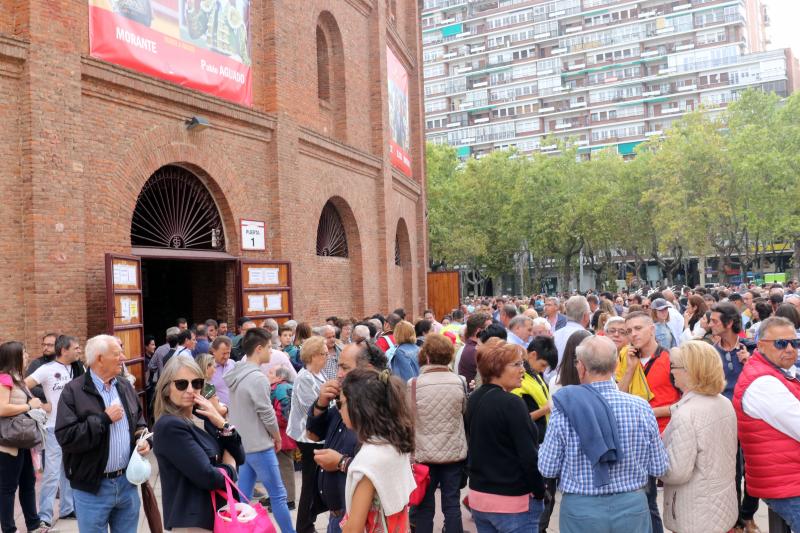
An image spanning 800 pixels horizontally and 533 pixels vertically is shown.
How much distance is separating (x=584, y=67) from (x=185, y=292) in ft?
223

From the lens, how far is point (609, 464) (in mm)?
3916

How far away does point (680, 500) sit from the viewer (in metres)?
4.32

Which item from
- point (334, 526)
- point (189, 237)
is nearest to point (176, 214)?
point (189, 237)

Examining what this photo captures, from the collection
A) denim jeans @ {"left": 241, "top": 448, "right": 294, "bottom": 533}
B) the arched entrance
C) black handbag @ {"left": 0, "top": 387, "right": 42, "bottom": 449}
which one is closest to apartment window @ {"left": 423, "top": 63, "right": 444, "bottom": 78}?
the arched entrance

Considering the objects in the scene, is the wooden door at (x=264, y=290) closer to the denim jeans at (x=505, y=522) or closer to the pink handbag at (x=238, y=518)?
the denim jeans at (x=505, y=522)

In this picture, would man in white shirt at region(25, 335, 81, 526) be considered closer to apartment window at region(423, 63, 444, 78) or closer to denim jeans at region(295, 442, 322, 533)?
denim jeans at region(295, 442, 322, 533)

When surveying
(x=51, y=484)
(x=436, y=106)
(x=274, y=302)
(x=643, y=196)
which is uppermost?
(x=436, y=106)

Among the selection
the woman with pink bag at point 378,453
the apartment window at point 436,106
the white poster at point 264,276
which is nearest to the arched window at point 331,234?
the white poster at point 264,276

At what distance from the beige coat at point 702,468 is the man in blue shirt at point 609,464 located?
8.9 inches

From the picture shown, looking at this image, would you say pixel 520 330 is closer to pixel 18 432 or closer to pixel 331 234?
pixel 18 432

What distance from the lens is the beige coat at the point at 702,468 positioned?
13.9 ft

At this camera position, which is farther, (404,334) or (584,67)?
(584,67)

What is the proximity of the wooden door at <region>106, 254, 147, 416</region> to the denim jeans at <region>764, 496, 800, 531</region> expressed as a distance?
8.53 metres

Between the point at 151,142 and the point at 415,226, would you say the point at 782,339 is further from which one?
the point at 415,226
